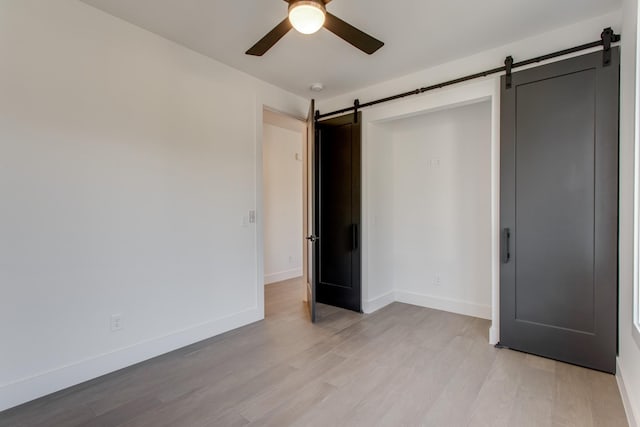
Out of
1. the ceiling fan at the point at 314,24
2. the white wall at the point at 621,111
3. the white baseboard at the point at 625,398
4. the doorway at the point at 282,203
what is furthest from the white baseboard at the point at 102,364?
the white baseboard at the point at 625,398

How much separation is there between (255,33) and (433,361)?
302 centimetres

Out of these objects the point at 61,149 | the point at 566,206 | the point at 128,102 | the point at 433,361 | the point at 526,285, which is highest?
the point at 128,102

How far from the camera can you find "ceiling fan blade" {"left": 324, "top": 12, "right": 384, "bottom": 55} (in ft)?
A: 5.97

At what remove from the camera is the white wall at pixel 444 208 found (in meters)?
3.54

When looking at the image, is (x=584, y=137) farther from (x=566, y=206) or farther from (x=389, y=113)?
(x=389, y=113)

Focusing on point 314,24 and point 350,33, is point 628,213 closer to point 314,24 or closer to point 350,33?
point 350,33

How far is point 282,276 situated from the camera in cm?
552

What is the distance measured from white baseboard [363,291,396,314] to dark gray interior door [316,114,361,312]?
0.10 m

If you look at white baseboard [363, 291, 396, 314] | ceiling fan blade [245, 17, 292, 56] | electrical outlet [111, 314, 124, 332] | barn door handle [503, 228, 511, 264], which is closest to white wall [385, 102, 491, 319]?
white baseboard [363, 291, 396, 314]

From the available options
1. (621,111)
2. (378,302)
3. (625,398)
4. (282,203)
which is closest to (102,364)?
(378,302)

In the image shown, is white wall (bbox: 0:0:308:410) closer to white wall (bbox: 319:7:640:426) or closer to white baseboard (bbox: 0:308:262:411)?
white baseboard (bbox: 0:308:262:411)

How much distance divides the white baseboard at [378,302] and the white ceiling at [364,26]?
103 inches

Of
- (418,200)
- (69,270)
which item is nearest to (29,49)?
(69,270)

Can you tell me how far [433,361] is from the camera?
8.37ft
